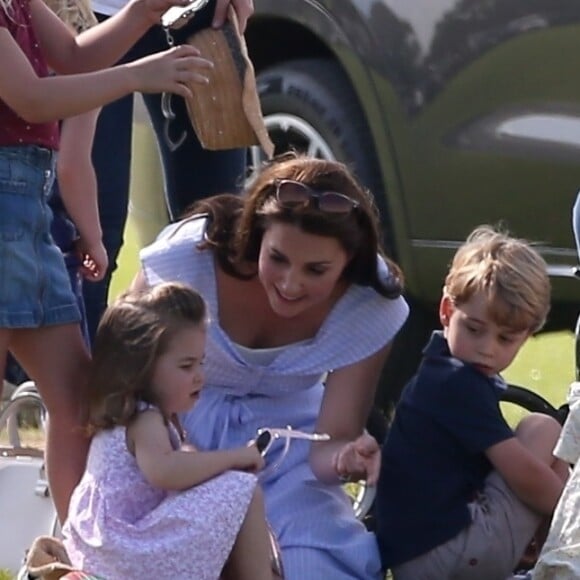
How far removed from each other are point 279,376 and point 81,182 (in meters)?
0.64

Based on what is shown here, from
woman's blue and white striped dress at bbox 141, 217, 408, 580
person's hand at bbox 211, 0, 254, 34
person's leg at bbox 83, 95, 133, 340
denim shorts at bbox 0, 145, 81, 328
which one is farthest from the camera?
person's leg at bbox 83, 95, 133, 340

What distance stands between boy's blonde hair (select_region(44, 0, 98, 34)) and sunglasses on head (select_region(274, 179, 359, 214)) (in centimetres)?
54

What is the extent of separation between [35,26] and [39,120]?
0.29m

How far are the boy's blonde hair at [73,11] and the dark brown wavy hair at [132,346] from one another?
2.09ft

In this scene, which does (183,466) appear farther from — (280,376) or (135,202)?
(135,202)

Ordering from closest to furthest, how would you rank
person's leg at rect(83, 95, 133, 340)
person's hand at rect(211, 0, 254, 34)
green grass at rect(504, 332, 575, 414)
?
person's hand at rect(211, 0, 254, 34)
person's leg at rect(83, 95, 133, 340)
green grass at rect(504, 332, 575, 414)

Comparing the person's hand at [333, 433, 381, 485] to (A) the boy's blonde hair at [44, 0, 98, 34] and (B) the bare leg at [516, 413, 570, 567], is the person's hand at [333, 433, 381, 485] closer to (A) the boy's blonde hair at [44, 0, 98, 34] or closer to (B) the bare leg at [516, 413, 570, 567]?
(B) the bare leg at [516, 413, 570, 567]

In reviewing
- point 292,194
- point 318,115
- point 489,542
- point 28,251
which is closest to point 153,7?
point 292,194

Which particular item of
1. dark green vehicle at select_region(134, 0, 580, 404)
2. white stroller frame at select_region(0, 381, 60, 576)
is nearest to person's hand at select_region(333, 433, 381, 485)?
white stroller frame at select_region(0, 381, 60, 576)

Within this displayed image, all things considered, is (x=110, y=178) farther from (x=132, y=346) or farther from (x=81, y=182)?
(x=132, y=346)

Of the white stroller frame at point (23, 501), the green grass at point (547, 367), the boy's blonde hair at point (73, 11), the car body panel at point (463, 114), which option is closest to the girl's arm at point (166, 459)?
the white stroller frame at point (23, 501)

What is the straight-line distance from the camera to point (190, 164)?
460 centimetres

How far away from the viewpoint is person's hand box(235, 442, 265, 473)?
11.1ft

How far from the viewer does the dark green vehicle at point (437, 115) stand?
4285mm
